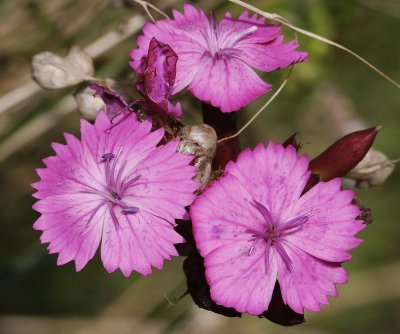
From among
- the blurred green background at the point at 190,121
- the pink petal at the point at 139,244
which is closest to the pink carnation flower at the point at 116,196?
the pink petal at the point at 139,244

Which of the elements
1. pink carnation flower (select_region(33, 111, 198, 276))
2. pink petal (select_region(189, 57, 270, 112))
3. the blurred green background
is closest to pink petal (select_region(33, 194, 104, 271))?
pink carnation flower (select_region(33, 111, 198, 276))

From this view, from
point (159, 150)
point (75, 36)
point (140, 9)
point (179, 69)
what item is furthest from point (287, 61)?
point (75, 36)

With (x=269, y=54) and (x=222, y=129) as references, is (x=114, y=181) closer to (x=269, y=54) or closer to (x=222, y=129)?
(x=222, y=129)

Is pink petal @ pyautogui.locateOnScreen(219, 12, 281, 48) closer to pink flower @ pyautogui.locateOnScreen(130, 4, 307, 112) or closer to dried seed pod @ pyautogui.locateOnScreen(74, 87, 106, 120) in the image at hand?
pink flower @ pyautogui.locateOnScreen(130, 4, 307, 112)

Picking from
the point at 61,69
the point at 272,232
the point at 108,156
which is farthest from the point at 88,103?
the point at 272,232

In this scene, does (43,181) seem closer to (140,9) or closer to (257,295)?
(257,295)

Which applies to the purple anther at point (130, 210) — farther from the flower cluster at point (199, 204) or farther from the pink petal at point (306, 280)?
the pink petal at point (306, 280)
